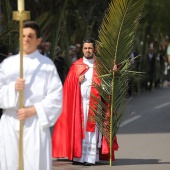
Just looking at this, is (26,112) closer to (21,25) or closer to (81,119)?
(21,25)

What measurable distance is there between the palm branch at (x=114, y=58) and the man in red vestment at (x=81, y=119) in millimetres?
127

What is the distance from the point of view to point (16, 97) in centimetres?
682

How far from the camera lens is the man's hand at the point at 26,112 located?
6727 mm

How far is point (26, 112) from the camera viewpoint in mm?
6746

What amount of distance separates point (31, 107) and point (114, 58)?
4569 millimetres

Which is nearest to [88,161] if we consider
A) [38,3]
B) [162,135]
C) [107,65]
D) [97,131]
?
[97,131]

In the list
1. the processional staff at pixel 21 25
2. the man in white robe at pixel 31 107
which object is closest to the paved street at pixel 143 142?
the man in white robe at pixel 31 107

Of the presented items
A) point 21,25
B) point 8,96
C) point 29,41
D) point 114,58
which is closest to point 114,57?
point 114,58

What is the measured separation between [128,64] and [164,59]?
67.9 feet

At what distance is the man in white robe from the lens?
682cm

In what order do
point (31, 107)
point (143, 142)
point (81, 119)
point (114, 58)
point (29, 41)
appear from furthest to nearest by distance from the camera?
point (143, 142) → point (81, 119) → point (114, 58) → point (29, 41) → point (31, 107)

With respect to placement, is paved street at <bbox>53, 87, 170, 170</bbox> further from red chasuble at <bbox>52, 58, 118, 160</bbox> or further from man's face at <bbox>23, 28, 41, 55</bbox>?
man's face at <bbox>23, 28, 41, 55</bbox>

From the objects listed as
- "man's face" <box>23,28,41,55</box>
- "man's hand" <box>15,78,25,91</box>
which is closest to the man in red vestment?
"man's face" <box>23,28,41,55</box>

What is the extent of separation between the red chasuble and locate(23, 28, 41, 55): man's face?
451cm
